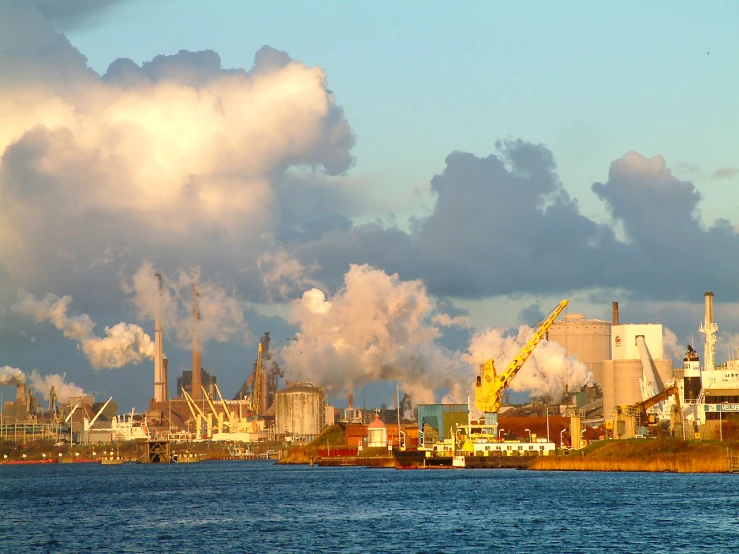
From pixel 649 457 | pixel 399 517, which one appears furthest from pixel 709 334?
pixel 399 517

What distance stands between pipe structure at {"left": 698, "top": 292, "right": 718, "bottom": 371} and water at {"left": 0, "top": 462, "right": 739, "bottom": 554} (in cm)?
4068

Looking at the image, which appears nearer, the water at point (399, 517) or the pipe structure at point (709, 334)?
the water at point (399, 517)

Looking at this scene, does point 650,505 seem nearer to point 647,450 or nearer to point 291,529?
point 291,529

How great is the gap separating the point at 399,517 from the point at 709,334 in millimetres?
106769

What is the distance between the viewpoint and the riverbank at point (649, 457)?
13575 centimetres

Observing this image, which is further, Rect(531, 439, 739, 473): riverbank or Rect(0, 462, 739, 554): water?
Rect(531, 439, 739, 473): riverbank

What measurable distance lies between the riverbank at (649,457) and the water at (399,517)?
157 inches

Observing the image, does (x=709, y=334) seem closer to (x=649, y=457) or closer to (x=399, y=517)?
(x=649, y=457)

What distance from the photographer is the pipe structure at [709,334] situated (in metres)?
176

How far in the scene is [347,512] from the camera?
315ft

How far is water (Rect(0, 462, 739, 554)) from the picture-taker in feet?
240

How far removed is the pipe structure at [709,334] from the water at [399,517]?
4068cm

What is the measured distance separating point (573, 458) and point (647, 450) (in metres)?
14.4

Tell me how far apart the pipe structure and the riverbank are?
22.9m
